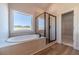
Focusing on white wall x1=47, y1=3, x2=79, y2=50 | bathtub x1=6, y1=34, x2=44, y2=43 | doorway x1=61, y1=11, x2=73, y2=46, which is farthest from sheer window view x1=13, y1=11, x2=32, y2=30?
doorway x1=61, y1=11, x2=73, y2=46

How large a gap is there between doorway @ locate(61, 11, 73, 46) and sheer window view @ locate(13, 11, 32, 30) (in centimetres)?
55

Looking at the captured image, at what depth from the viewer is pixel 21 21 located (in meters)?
1.42

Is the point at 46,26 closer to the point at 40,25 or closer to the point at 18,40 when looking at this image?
the point at 40,25

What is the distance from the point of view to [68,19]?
4.93ft

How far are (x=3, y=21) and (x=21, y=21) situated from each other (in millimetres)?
265

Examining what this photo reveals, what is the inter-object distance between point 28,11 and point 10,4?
0.93ft

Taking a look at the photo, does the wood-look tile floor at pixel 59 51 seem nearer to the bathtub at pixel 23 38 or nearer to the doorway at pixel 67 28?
the doorway at pixel 67 28

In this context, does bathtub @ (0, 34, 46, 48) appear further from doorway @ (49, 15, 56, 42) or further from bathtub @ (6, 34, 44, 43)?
doorway @ (49, 15, 56, 42)

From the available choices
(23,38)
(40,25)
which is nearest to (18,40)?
(23,38)

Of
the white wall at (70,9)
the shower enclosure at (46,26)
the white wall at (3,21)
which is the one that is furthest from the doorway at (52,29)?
the white wall at (3,21)

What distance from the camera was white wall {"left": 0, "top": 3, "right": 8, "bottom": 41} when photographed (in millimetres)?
1386

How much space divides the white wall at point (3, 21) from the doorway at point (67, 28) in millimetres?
881

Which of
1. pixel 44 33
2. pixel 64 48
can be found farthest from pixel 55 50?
pixel 44 33
